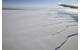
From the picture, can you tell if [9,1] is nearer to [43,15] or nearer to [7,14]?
[7,14]

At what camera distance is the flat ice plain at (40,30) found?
5.56ft

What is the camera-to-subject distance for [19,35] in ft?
5.60

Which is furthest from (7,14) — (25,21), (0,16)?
(25,21)

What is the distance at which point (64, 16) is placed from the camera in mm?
1756

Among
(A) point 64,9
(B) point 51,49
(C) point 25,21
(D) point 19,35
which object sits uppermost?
(A) point 64,9

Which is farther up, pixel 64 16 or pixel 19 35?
pixel 64 16

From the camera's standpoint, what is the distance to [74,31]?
175 centimetres

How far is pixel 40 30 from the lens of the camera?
5.66 feet

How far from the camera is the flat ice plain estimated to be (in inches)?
66.7

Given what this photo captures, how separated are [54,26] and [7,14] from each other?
47 centimetres

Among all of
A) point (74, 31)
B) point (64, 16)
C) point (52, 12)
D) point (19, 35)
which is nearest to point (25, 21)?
point (19, 35)

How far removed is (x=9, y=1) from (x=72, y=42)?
74 centimetres

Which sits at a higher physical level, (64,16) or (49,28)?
(64,16)

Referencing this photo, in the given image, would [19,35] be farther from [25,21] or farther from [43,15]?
[43,15]
